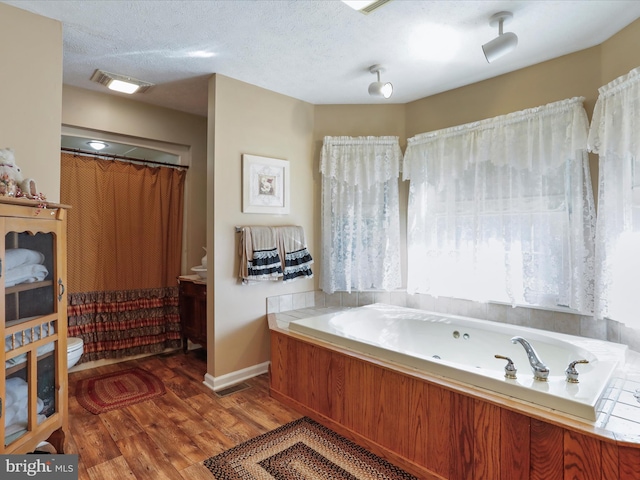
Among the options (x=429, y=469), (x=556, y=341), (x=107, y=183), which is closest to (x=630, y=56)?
(x=556, y=341)

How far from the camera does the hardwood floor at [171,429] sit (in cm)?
185

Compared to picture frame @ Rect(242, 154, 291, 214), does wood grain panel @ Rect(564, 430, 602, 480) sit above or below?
below

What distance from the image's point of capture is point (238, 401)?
259 cm

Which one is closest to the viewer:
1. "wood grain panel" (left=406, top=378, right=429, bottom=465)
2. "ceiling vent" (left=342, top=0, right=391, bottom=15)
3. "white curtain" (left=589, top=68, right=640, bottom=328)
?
"wood grain panel" (left=406, top=378, right=429, bottom=465)

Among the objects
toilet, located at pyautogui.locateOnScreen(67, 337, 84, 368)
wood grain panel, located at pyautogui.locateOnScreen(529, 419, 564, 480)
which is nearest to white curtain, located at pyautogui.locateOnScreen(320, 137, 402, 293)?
wood grain panel, located at pyautogui.locateOnScreen(529, 419, 564, 480)

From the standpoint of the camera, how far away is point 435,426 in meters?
1.73

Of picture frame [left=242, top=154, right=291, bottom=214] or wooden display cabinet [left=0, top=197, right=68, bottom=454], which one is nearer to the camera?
wooden display cabinet [left=0, top=197, right=68, bottom=454]

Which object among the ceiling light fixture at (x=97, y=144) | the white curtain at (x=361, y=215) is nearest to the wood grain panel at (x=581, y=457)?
the white curtain at (x=361, y=215)

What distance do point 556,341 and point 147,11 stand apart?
320 centimetres

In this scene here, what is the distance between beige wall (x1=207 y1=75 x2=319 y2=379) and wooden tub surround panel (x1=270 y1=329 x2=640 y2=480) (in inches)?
22.2

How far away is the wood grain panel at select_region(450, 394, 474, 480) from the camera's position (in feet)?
5.27

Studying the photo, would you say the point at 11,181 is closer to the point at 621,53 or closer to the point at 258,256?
the point at 258,256

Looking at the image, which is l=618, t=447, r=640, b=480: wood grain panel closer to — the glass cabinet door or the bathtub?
the bathtub

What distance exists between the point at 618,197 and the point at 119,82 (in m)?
3.75
